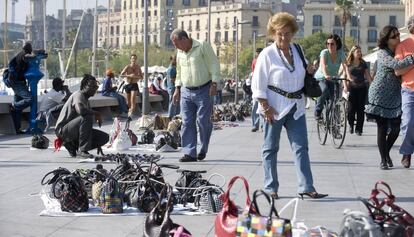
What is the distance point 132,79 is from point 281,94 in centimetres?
1790

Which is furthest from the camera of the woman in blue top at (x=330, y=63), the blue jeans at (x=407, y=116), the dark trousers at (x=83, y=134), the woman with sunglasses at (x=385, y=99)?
the woman in blue top at (x=330, y=63)

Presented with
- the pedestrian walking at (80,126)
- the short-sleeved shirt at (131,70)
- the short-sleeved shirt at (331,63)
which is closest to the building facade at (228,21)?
the short-sleeved shirt at (131,70)

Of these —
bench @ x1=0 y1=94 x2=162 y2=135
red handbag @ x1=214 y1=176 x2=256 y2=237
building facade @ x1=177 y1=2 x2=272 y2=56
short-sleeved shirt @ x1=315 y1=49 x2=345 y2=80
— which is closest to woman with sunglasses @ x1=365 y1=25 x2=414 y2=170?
short-sleeved shirt @ x1=315 y1=49 x2=345 y2=80

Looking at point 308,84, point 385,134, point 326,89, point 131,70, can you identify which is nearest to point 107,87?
point 131,70

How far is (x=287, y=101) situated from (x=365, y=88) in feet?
28.5

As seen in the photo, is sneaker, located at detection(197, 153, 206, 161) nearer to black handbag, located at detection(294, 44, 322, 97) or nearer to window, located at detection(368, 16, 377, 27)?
black handbag, located at detection(294, 44, 322, 97)

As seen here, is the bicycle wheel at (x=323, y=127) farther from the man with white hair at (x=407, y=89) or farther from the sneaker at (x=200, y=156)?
the man with white hair at (x=407, y=89)

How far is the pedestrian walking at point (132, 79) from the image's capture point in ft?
88.5

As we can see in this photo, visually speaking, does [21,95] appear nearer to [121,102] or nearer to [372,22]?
[121,102]

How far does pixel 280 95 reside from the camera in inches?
384

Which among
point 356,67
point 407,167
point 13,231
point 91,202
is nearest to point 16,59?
point 356,67

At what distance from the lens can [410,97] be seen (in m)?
12.0

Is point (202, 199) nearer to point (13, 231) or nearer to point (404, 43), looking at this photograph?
point (13, 231)

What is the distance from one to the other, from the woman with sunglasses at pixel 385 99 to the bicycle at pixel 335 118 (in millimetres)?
3007
